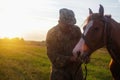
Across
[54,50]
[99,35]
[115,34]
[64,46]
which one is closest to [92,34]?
[99,35]

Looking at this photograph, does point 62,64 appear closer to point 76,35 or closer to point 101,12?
point 76,35

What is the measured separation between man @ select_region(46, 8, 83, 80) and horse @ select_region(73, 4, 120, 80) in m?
0.91

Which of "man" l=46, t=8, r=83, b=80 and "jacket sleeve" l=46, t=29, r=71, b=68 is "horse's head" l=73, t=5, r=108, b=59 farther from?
"jacket sleeve" l=46, t=29, r=71, b=68

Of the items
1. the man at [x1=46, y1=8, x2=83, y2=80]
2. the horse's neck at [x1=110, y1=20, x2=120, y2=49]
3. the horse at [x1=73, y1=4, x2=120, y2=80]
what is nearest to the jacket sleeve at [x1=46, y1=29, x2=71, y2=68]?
the man at [x1=46, y1=8, x2=83, y2=80]

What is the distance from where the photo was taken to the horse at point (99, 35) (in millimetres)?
8672

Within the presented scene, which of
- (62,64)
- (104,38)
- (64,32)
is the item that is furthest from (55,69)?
(104,38)

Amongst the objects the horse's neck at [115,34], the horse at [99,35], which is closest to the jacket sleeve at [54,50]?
the horse at [99,35]

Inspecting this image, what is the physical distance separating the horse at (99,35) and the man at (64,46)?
91 centimetres

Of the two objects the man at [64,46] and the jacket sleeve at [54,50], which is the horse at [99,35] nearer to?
the man at [64,46]

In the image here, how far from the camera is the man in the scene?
966 centimetres

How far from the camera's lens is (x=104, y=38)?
877 centimetres

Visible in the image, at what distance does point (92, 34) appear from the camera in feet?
28.5

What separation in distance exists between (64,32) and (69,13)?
0.49 meters

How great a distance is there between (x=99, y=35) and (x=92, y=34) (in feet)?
0.52
